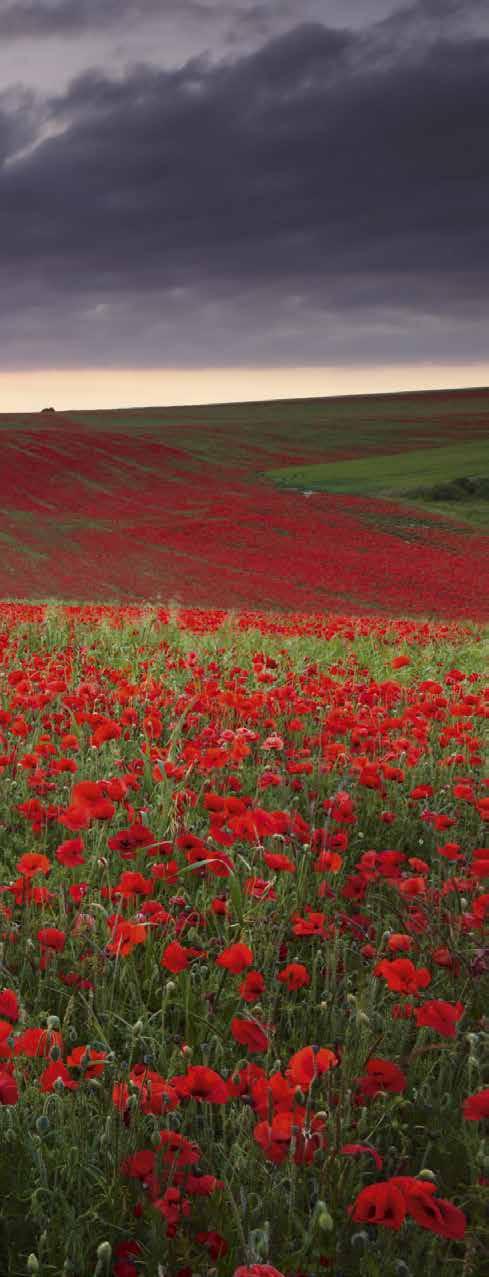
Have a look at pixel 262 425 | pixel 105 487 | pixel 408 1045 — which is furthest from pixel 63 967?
pixel 262 425

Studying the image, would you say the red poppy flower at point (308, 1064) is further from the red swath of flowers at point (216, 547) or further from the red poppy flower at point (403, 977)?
the red swath of flowers at point (216, 547)

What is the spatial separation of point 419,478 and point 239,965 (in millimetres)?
43314

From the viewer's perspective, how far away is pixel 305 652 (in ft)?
28.0

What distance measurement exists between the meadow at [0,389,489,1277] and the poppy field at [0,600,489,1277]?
1cm

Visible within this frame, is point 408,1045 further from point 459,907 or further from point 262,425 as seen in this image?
point 262,425

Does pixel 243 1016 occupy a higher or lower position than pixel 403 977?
lower

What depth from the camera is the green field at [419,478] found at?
124 ft

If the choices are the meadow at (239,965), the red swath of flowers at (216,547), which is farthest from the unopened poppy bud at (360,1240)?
the red swath of flowers at (216,547)

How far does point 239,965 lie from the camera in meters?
1.90

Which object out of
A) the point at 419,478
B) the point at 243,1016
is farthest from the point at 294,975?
the point at 419,478

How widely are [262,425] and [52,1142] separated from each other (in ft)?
246

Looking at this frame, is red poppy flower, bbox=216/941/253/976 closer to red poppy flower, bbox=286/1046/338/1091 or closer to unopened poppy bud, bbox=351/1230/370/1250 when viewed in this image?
red poppy flower, bbox=286/1046/338/1091

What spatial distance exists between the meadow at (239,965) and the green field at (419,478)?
30.1m

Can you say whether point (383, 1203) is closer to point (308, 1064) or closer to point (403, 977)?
point (308, 1064)
